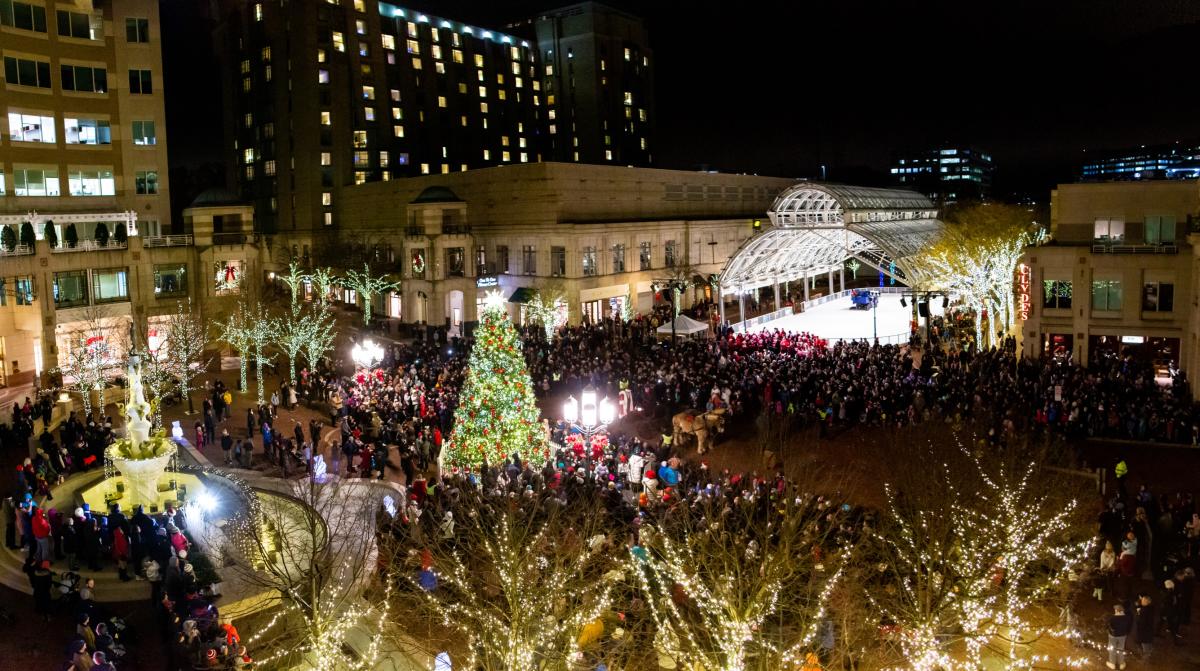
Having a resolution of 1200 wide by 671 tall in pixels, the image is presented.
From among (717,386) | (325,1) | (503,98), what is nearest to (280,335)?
(717,386)

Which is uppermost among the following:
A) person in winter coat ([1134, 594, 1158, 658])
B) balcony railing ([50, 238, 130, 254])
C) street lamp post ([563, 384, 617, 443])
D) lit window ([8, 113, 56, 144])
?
lit window ([8, 113, 56, 144])

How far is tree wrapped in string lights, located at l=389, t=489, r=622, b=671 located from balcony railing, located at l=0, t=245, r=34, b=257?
2672 centimetres

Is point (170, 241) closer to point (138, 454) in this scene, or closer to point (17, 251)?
point (17, 251)

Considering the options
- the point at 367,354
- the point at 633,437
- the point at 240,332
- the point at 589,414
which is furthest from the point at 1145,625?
the point at 240,332

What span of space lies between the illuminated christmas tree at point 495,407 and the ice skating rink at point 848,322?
20.2 m

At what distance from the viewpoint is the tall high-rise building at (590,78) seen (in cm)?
9225

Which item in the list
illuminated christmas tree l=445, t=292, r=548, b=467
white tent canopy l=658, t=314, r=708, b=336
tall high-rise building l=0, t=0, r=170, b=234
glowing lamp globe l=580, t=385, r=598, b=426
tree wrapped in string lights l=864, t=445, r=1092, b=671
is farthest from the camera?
white tent canopy l=658, t=314, r=708, b=336

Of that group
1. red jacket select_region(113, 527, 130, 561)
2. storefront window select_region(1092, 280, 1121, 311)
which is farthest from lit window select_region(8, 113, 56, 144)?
storefront window select_region(1092, 280, 1121, 311)

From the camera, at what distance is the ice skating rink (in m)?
41.0

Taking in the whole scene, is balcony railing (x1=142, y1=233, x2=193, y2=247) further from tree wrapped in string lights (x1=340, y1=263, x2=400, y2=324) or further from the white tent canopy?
the white tent canopy

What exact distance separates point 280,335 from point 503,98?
59.7m

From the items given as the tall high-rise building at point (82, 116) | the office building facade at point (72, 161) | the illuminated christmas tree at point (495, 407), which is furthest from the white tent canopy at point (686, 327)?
the tall high-rise building at point (82, 116)

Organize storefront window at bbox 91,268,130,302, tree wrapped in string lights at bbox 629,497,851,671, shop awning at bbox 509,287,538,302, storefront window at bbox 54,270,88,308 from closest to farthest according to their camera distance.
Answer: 1. tree wrapped in string lights at bbox 629,497,851,671
2. storefront window at bbox 54,270,88,308
3. storefront window at bbox 91,268,130,302
4. shop awning at bbox 509,287,538,302

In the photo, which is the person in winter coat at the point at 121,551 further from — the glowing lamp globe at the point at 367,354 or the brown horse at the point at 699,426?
the glowing lamp globe at the point at 367,354
